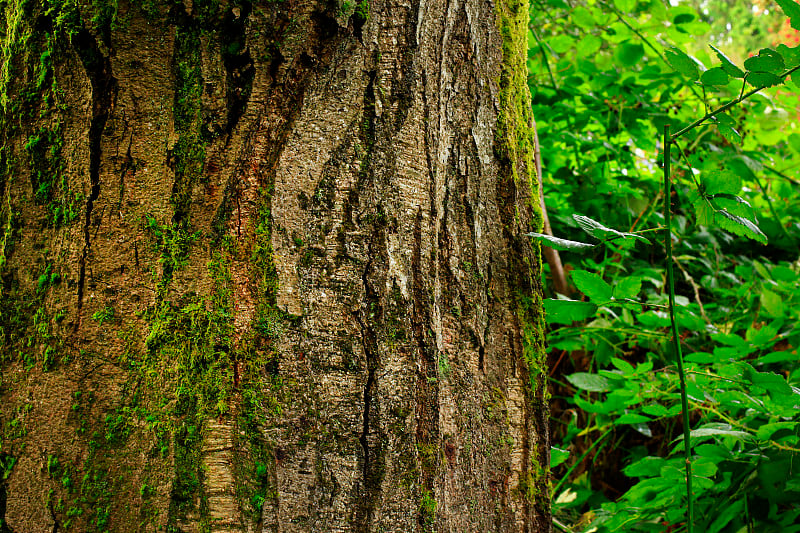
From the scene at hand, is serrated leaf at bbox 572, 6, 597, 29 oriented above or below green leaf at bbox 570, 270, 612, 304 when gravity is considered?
above

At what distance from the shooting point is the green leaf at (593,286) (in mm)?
982

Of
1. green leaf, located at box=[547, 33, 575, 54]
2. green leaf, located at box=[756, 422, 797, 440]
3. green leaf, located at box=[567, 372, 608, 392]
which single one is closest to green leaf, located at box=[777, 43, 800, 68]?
green leaf, located at box=[756, 422, 797, 440]

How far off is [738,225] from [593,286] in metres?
0.27

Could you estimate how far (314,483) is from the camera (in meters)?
0.78

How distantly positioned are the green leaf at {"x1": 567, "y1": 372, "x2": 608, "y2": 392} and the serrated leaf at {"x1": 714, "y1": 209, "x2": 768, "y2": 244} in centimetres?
71

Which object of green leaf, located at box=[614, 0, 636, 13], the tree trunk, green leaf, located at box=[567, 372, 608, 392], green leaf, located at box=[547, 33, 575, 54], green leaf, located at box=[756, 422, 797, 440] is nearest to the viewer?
the tree trunk

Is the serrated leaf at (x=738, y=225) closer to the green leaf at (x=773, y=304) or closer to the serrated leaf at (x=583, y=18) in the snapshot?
the green leaf at (x=773, y=304)

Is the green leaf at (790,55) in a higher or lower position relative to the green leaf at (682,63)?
lower

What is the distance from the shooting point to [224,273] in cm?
82

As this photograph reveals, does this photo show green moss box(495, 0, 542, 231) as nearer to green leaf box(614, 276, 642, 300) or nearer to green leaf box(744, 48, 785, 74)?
green leaf box(614, 276, 642, 300)

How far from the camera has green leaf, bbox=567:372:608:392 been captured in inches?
59.7

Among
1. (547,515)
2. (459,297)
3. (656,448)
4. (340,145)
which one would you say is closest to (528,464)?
(547,515)

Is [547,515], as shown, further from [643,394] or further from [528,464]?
[643,394]

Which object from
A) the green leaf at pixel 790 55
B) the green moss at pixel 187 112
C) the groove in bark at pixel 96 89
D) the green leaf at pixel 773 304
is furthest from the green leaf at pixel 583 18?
the groove in bark at pixel 96 89
